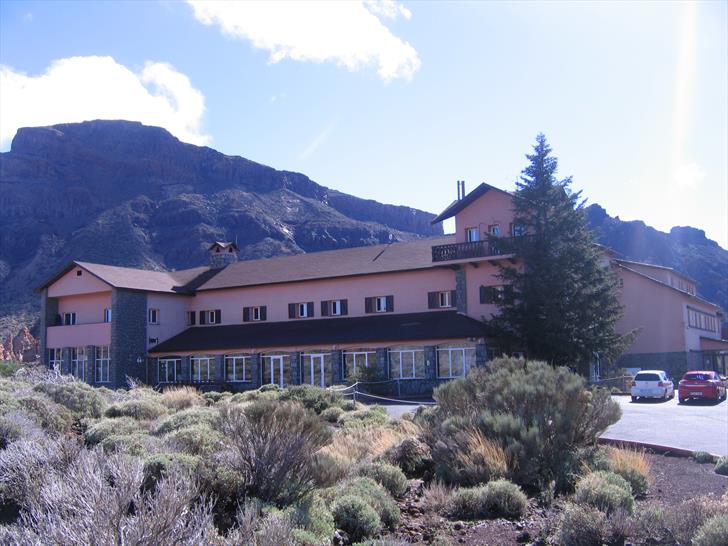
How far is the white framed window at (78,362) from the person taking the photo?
45406 mm

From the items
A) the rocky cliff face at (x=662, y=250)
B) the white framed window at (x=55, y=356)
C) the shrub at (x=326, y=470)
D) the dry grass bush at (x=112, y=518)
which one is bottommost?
the shrub at (x=326, y=470)

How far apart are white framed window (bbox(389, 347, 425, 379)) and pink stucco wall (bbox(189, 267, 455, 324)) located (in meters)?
3.48

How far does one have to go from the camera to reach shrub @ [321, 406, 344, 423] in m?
19.4

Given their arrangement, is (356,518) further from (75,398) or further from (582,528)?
(75,398)

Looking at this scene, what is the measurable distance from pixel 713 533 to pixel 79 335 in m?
45.0

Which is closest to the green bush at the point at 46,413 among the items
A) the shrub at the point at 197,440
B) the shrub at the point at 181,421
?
the shrub at the point at 181,421

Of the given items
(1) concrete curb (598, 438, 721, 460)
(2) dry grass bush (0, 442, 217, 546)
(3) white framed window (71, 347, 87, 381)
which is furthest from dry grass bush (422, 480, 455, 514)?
(3) white framed window (71, 347, 87, 381)

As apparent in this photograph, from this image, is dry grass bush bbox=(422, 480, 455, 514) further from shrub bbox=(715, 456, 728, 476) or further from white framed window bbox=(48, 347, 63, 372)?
white framed window bbox=(48, 347, 63, 372)

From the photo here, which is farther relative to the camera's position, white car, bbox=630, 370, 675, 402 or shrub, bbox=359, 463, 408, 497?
white car, bbox=630, 370, 675, 402

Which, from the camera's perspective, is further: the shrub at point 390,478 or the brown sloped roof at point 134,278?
the brown sloped roof at point 134,278

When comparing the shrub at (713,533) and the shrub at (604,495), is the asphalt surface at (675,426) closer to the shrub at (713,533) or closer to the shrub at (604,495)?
the shrub at (604,495)

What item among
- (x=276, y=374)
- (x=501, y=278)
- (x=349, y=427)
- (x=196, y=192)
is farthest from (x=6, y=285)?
(x=349, y=427)

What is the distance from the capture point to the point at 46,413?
15070 mm

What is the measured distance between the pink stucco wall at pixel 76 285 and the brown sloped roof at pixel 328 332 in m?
5.48
